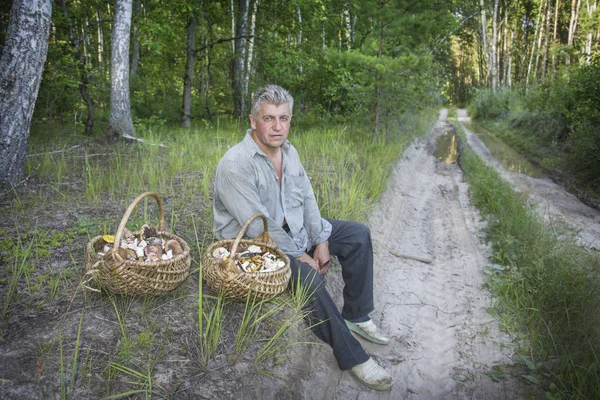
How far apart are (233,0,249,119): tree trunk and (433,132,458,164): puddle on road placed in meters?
5.48

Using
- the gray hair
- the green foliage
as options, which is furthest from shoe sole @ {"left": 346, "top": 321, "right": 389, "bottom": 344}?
the green foliage

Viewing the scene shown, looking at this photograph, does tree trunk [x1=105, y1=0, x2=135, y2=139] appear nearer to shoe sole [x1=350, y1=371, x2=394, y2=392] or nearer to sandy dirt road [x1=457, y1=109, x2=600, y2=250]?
shoe sole [x1=350, y1=371, x2=394, y2=392]

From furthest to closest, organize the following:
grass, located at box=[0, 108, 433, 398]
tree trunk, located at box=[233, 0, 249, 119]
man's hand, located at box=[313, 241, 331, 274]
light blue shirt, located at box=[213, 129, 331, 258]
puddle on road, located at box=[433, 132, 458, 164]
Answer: puddle on road, located at box=[433, 132, 458, 164] → tree trunk, located at box=[233, 0, 249, 119] → man's hand, located at box=[313, 241, 331, 274] → light blue shirt, located at box=[213, 129, 331, 258] → grass, located at box=[0, 108, 433, 398]

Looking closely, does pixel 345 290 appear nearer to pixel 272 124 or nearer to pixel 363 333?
pixel 363 333

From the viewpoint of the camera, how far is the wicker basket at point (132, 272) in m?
1.92

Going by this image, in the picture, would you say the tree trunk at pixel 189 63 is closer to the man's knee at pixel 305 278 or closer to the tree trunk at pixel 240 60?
the tree trunk at pixel 240 60

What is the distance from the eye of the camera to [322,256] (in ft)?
9.18

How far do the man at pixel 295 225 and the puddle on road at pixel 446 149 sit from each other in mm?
7595

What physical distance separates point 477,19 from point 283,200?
28.3 metres

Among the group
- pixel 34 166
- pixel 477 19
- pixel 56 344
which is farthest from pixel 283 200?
pixel 477 19

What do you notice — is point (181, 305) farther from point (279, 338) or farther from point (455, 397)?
point (455, 397)

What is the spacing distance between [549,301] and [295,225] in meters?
2.18

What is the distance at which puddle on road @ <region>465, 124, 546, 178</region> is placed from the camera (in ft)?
29.1

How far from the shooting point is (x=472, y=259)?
419cm
